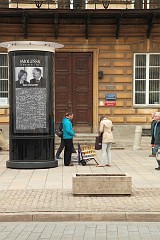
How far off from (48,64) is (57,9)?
749 cm

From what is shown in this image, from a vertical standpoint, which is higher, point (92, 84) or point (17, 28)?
point (17, 28)

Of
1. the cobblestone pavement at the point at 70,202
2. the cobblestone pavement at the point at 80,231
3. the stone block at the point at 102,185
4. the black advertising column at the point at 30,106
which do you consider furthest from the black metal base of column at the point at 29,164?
the cobblestone pavement at the point at 80,231

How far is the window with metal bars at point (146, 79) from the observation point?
23141 millimetres

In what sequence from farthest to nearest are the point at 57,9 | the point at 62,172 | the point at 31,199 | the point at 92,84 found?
the point at 92,84 → the point at 57,9 → the point at 62,172 → the point at 31,199

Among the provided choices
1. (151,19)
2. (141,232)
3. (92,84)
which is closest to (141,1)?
(151,19)

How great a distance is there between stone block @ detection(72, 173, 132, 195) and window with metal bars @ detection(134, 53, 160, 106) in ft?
43.9

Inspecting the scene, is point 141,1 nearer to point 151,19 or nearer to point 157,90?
point 151,19

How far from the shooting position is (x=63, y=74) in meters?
23.3

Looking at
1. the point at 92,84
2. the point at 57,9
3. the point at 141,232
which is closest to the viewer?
the point at 141,232

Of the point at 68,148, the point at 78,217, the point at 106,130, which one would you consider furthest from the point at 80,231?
the point at 68,148

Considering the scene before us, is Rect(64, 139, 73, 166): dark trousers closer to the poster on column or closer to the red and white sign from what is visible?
the poster on column

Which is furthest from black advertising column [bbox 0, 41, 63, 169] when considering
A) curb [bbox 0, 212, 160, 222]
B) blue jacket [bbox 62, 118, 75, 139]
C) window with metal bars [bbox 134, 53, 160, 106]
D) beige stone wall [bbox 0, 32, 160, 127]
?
window with metal bars [bbox 134, 53, 160, 106]

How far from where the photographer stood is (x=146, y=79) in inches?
914

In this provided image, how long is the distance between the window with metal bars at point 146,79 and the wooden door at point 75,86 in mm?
2318
